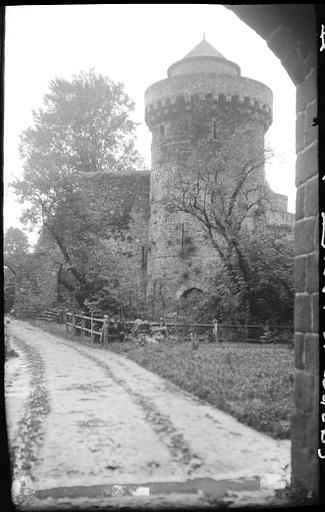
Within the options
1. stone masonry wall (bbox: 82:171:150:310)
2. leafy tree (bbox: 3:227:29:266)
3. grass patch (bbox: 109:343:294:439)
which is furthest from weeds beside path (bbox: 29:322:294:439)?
stone masonry wall (bbox: 82:171:150:310)

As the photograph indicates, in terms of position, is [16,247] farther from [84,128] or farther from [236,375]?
[84,128]

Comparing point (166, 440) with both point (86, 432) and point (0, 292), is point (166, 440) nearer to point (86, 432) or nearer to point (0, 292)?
point (86, 432)

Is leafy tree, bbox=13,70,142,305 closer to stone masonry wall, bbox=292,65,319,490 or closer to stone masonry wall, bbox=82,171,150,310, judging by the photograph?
stone masonry wall, bbox=82,171,150,310

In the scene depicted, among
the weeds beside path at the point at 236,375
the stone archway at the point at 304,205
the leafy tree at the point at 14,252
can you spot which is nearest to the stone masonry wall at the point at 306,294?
the stone archway at the point at 304,205

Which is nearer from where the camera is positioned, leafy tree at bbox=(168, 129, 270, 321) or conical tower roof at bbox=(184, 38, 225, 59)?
leafy tree at bbox=(168, 129, 270, 321)

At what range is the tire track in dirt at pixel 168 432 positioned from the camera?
413 centimetres

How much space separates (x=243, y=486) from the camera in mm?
3434

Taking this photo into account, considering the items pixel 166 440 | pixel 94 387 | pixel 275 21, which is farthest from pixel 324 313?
pixel 94 387

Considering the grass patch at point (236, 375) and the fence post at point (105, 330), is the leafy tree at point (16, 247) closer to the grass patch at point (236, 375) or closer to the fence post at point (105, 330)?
the fence post at point (105, 330)

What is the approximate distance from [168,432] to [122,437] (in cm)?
49

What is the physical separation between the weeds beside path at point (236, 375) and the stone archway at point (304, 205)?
1619mm

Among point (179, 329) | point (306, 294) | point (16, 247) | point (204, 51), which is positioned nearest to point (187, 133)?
point (204, 51)

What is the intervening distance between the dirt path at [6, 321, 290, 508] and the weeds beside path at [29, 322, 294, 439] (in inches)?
7.6

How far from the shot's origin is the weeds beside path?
5582 mm
